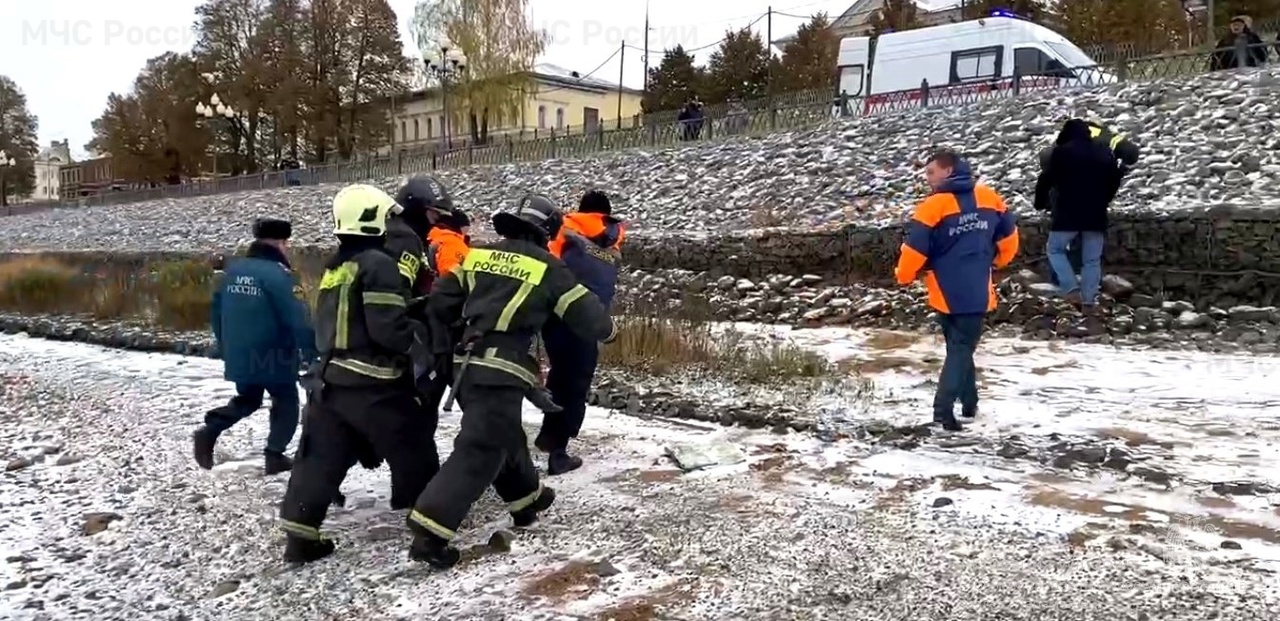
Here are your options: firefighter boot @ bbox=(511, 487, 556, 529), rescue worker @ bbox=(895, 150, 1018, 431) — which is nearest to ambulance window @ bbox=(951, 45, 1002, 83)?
rescue worker @ bbox=(895, 150, 1018, 431)

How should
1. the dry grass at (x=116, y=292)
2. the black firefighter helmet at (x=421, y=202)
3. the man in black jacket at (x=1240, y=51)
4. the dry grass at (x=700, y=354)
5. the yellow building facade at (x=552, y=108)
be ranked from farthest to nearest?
the yellow building facade at (x=552, y=108) → the man in black jacket at (x=1240, y=51) → the dry grass at (x=116, y=292) → the dry grass at (x=700, y=354) → the black firefighter helmet at (x=421, y=202)

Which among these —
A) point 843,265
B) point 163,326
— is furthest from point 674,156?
point 163,326

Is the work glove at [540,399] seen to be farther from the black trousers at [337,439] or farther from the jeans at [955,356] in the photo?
the jeans at [955,356]

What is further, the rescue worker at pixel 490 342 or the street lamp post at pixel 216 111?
the street lamp post at pixel 216 111

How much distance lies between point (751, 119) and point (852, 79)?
260 centimetres

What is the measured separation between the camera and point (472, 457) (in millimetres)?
4176

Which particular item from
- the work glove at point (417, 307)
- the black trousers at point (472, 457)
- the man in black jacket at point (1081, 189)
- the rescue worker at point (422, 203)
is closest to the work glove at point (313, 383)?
the work glove at point (417, 307)

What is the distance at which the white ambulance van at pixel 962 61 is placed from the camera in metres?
19.9

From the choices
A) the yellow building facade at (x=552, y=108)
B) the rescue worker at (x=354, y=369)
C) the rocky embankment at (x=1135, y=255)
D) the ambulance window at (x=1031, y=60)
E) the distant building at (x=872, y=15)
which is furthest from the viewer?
the yellow building facade at (x=552, y=108)

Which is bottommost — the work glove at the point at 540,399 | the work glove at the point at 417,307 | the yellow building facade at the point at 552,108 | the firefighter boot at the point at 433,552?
the firefighter boot at the point at 433,552

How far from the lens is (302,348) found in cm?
545

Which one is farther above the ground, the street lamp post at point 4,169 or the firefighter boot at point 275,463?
the street lamp post at point 4,169

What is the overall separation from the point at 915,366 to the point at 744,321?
157 inches

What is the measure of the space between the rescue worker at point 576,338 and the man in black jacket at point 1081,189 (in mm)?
4741
